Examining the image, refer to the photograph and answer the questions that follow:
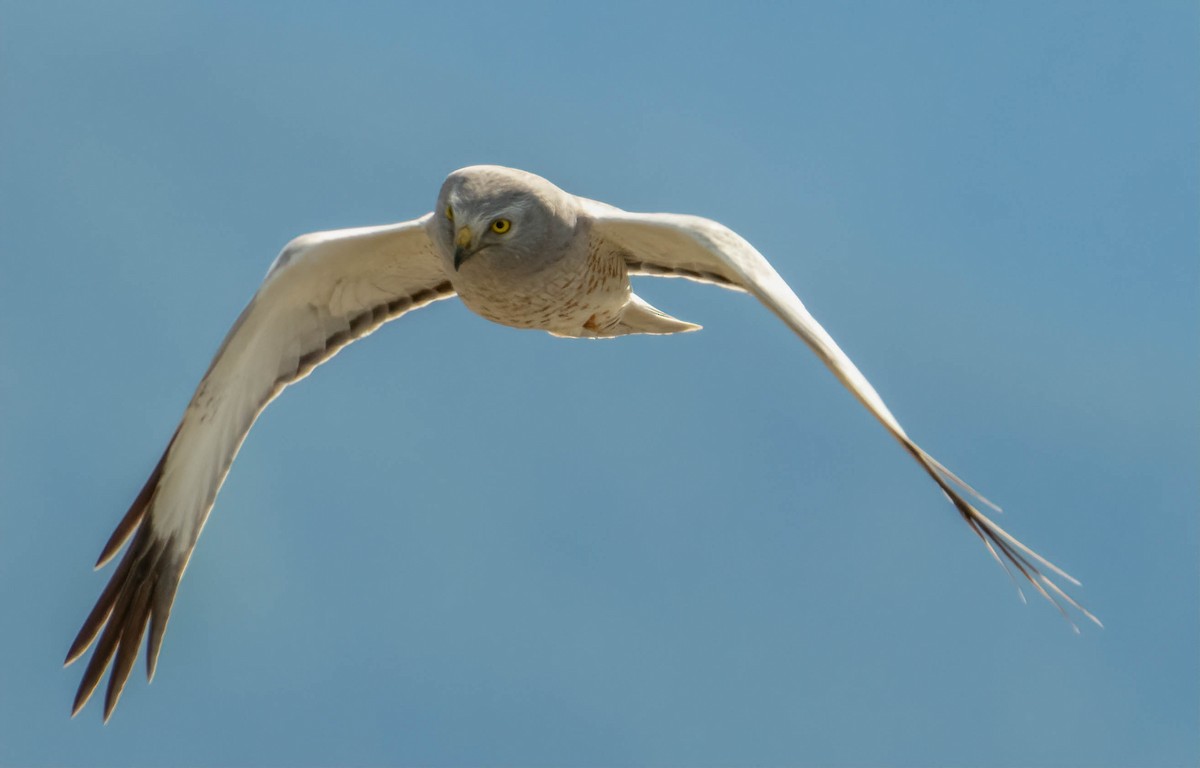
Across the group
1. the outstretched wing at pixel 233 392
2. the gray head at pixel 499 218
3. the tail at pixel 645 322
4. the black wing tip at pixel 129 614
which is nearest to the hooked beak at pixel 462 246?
the gray head at pixel 499 218

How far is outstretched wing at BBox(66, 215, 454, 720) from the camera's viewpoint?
7934 millimetres

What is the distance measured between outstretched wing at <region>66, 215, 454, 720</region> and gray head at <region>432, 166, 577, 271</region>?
1.00m

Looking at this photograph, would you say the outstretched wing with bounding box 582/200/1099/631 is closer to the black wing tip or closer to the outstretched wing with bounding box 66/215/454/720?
the outstretched wing with bounding box 66/215/454/720

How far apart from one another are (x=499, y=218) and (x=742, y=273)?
126 cm

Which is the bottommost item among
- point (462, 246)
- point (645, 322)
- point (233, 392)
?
point (233, 392)

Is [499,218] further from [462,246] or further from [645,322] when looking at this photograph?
[645,322]

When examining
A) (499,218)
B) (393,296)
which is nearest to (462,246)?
(499,218)


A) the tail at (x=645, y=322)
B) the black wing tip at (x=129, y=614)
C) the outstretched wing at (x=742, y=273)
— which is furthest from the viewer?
the tail at (x=645, y=322)

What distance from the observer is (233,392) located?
27.1 feet

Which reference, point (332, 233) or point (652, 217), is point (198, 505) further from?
point (652, 217)

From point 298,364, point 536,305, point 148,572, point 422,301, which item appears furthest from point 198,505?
point 536,305

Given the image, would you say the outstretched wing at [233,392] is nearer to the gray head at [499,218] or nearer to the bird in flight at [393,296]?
the bird in flight at [393,296]

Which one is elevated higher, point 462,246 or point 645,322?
point 645,322

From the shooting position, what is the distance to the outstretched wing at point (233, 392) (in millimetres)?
7934
